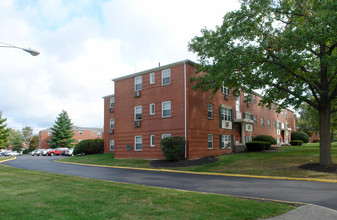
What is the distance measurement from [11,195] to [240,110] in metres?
25.9

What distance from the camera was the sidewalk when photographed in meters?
5.52

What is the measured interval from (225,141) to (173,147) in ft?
27.3

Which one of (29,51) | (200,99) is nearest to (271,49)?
(200,99)

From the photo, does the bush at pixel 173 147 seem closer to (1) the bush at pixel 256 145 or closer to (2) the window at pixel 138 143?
(2) the window at pixel 138 143

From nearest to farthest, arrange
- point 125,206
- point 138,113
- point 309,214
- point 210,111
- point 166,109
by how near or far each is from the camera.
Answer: point 309,214 < point 125,206 < point 166,109 < point 210,111 < point 138,113

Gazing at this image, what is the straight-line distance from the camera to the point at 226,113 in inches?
1064

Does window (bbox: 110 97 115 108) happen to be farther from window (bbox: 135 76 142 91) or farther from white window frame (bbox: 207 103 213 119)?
white window frame (bbox: 207 103 213 119)

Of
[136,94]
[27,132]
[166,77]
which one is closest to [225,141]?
[166,77]

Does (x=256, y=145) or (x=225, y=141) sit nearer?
(x=225, y=141)

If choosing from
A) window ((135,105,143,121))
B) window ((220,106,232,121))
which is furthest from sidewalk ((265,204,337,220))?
window ((220,106,232,121))

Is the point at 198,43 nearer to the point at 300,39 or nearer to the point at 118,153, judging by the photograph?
the point at 300,39

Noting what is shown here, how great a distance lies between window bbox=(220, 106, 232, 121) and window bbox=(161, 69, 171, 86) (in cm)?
632

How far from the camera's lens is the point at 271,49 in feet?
50.1

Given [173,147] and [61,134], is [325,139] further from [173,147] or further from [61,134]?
[61,134]
